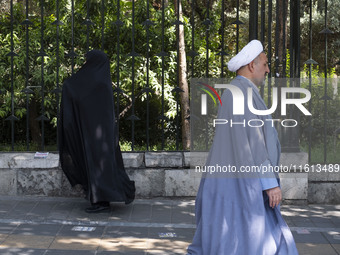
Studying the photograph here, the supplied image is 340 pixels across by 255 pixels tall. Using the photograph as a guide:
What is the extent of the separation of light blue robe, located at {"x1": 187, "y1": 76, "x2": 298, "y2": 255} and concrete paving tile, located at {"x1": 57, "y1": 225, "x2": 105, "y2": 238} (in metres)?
1.85

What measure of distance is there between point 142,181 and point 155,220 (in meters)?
0.84

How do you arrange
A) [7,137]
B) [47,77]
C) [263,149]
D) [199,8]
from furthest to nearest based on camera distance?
[199,8] → [7,137] → [47,77] → [263,149]

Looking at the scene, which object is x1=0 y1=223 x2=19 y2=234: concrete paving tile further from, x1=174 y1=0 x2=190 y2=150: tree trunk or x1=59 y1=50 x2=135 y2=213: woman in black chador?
x1=174 y1=0 x2=190 y2=150: tree trunk

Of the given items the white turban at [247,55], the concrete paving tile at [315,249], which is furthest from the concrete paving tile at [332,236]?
the white turban at [247,55]

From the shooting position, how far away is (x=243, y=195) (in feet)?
13.3

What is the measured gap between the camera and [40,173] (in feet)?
23.3

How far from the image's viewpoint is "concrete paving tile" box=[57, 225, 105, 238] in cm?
576

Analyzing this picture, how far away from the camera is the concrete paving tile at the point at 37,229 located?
18.9ft

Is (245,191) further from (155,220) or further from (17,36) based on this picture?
(17,36)

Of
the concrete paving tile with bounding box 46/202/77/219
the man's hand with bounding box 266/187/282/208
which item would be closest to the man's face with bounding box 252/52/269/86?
the man's hand with bounding box 266/187/282/208

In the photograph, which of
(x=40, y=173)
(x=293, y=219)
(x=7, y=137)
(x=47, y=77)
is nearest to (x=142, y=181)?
(x=40, y=173)

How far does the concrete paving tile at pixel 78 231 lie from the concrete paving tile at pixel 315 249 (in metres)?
1.86

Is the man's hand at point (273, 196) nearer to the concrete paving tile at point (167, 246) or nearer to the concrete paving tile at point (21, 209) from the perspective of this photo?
the concrete paving tile at point (167, 246)

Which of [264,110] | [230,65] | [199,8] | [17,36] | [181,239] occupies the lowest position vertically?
[181,239]
